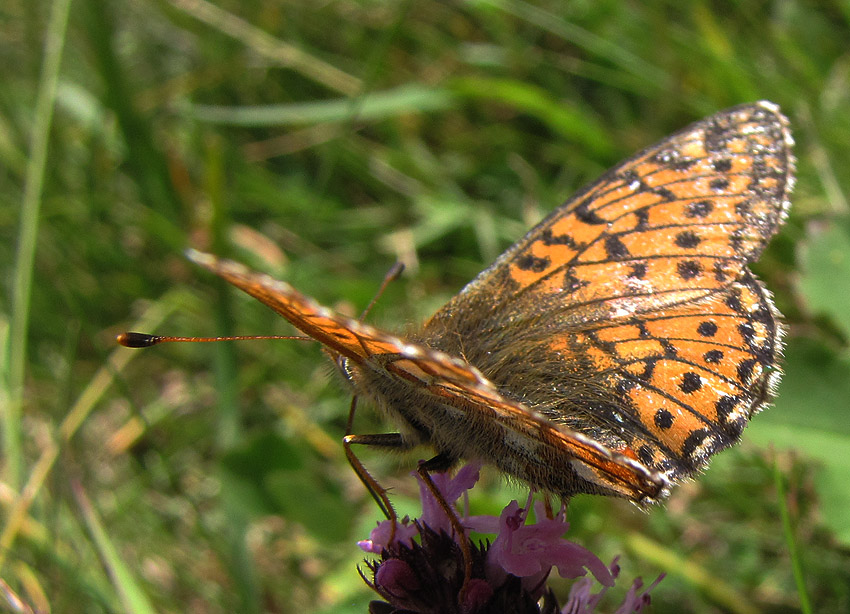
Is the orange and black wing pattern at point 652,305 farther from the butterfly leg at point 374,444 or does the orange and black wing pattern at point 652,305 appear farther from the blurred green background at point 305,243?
the blurred green background at point 305,243

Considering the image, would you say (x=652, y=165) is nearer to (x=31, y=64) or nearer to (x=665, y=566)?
(x=665, y=566)

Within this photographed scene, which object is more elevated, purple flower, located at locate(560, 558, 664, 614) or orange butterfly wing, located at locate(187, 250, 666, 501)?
orange butterfly wing, located at locate(187, 250, 666, 501)

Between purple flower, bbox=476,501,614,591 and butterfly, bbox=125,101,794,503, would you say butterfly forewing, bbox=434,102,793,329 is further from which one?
purple flower, bbox=476,501,614,591

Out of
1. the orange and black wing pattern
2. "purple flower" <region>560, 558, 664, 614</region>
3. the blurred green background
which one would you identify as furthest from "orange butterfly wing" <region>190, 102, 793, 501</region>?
the blurred green background

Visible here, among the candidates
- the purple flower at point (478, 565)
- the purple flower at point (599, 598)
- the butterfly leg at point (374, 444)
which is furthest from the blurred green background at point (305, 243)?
the butterfly leg at point (374, 444)

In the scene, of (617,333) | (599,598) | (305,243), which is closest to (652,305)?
(617,333)

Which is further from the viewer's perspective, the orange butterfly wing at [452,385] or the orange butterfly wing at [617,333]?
the orange butterfly wing at [617,333]
